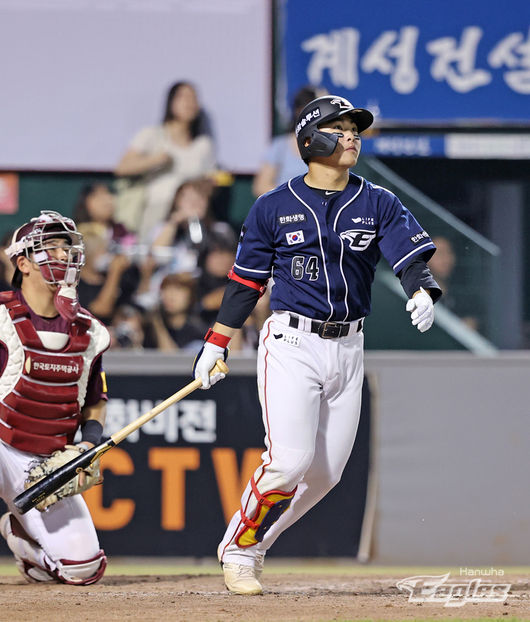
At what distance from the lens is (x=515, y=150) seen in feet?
33.3

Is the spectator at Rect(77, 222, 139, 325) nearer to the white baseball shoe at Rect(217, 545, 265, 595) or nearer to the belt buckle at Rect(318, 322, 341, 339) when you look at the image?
the white baseball shoe at Rect(217, 545, 265, 595)

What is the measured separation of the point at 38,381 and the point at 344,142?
75.5 inches

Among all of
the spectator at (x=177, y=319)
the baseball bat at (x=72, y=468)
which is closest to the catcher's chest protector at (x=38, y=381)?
the baseball bat at (x=72, y=468)

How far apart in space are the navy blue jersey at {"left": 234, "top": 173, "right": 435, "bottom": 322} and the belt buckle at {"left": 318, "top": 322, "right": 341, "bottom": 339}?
0.03m

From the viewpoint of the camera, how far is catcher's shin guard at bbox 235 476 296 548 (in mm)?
5320

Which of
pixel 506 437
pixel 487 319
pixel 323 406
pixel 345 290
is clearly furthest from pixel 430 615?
pixel 487 319

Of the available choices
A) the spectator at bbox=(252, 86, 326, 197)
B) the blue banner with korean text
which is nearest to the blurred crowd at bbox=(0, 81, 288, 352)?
the spectator at bbox=(252, 86, 326, 197)

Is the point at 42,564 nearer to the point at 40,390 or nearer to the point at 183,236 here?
the point at 40,390

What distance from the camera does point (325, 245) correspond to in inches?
209

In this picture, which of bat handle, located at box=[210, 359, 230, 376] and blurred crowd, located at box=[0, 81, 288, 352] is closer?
bat handle, located at box=[210, 359, 230, 376]

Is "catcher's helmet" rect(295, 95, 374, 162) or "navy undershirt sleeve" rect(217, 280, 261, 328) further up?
"catcher's helmet" rect(295, 95, 374, 162)

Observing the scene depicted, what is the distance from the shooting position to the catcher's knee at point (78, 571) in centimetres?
591

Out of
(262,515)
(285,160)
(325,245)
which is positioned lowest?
(262,515)

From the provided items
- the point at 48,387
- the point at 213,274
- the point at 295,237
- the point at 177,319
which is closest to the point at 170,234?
the point at 213,274
